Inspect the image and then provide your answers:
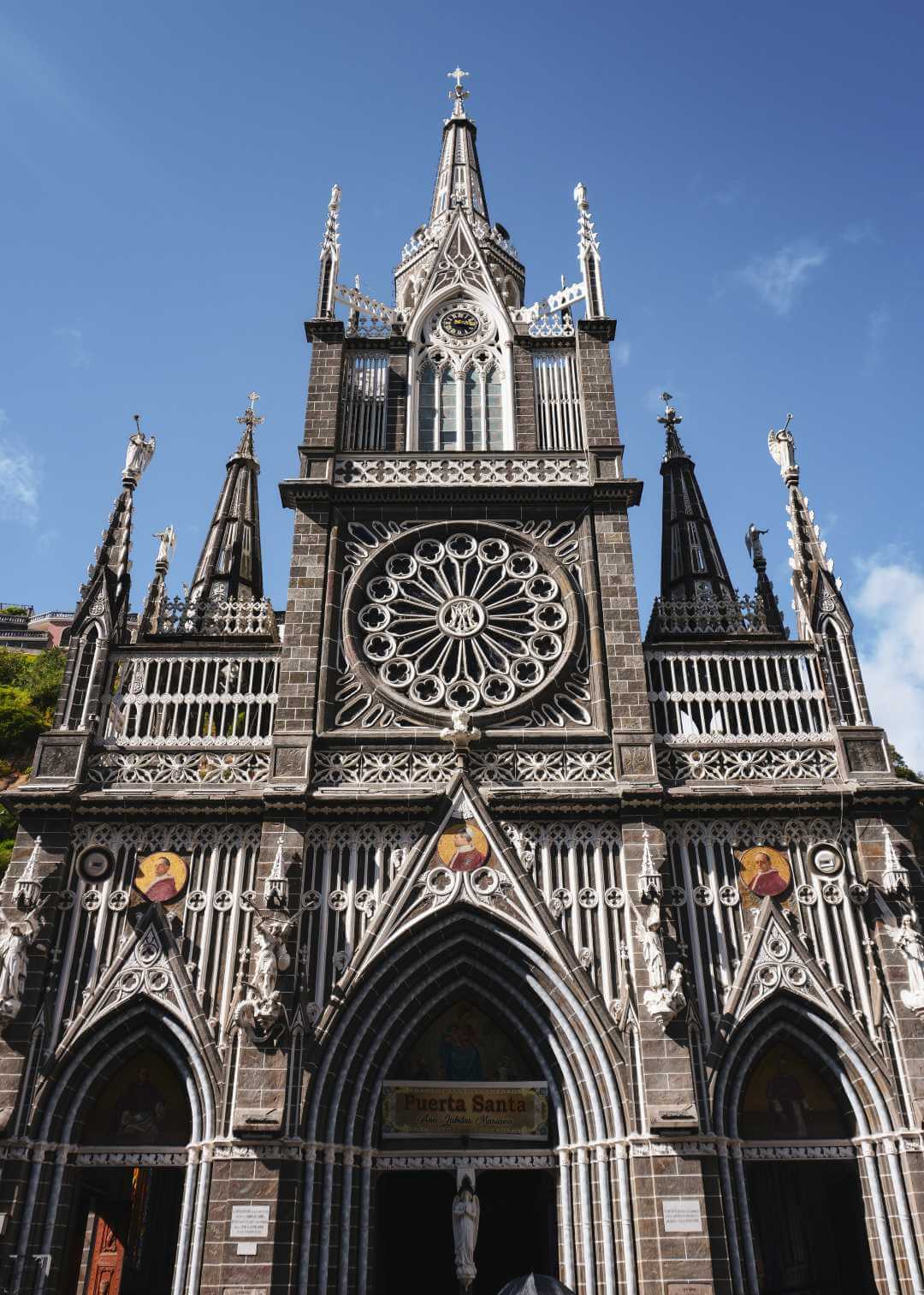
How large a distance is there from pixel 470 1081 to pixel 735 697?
8.00m

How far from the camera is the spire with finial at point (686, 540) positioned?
26.5 metres

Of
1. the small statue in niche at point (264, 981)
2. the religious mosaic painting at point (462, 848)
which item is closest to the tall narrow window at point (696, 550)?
the religious mosaic painting at point (462, 848)

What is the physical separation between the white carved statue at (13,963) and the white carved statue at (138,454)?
9.38 metres

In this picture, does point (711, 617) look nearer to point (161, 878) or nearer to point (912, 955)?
point (912, 955)

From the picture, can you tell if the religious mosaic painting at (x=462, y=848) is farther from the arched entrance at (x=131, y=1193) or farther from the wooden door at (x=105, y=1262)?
the wooden door at (x=105, y=1262)

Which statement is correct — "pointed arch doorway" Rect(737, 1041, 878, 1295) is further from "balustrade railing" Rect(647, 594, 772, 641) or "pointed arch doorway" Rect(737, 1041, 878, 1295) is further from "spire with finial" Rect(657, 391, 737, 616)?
"spire with finial" Rect(657, 391, 737, 616)

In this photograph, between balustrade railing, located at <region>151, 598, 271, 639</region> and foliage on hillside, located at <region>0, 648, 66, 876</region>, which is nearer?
balustrade railing, located at <region>151, 598, 271, 639</region>

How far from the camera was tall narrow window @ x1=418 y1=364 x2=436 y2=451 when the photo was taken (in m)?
22.8

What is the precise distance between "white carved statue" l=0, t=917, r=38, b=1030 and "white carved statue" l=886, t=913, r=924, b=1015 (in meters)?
13.1

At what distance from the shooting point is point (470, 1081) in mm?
16359

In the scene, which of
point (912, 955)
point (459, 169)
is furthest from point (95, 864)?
point (459, 169)

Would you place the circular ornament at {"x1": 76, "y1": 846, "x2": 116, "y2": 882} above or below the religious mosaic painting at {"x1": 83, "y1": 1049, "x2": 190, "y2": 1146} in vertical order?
above

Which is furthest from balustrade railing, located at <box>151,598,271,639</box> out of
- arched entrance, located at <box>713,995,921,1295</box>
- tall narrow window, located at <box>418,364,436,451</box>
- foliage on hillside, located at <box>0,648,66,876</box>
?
foliage on hillside, located at <box>0,648,66,876</box>

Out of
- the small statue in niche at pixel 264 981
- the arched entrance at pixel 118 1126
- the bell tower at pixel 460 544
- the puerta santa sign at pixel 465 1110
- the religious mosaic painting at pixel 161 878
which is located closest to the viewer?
the arched entrance at pixel 118 1126
